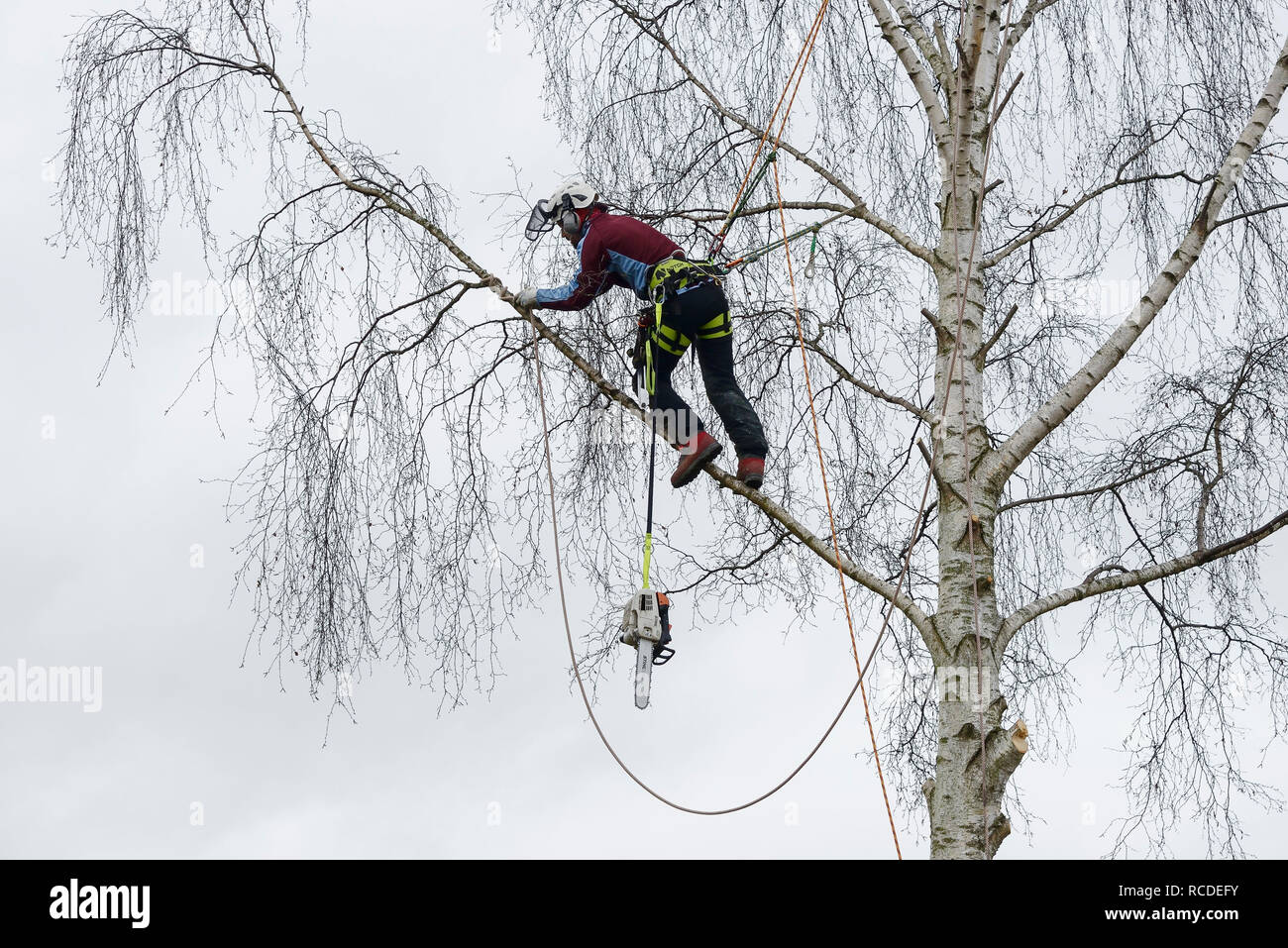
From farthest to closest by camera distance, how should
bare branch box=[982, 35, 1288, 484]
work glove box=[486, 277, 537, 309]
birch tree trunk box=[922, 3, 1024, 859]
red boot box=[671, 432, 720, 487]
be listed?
1. bare branch box=[982, 35, 1288, 484]
2. work glove box=[486, 277, 537, 309]
3. red boot box=[671, 432, 720, 487]
4. birch tree trunk box=[922, 3, 1024, 859]

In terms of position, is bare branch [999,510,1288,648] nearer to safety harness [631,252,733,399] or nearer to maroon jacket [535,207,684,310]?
safety harness [631,252,733,399]

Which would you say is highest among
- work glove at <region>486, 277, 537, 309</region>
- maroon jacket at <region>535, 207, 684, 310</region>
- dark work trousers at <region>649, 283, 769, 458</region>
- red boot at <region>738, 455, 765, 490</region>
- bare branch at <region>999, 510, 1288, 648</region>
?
maroon jacket at <region>535, 207, 684, 310</region>

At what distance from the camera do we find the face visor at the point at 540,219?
568 cm

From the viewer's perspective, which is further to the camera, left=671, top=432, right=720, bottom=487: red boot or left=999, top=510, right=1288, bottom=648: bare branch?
left=999, top=510, right=1288, bottom=648: bare branch

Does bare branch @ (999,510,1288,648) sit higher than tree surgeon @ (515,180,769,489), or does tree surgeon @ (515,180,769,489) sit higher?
tree surgeon @ (515,180,769,489)

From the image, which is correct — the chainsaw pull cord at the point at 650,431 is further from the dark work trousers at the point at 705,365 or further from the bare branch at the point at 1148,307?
the bare branch at the point at 1148,307

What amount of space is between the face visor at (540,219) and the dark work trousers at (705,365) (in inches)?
25.0

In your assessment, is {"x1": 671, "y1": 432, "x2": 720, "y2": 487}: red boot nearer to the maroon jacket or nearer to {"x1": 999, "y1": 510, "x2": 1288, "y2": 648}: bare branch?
the maroon jacket

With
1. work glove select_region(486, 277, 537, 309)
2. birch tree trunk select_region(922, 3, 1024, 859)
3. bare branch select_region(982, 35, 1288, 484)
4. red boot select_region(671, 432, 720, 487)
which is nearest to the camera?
birch tree trunk select_region(922, 3, 1024, 859)

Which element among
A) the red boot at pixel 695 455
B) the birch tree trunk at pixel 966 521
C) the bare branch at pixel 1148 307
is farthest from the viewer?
the bare branch at pixel 1148 307

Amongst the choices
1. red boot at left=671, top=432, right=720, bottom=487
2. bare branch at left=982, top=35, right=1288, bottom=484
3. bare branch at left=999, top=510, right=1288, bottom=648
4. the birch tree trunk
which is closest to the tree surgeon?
red boot at left=671, top=432, right=720, bottom=487

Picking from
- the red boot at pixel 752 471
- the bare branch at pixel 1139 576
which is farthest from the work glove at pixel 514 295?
the bare branch at pixel 1139 576

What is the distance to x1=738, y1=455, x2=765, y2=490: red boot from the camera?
5.42 m

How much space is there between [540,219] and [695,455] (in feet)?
3.74
